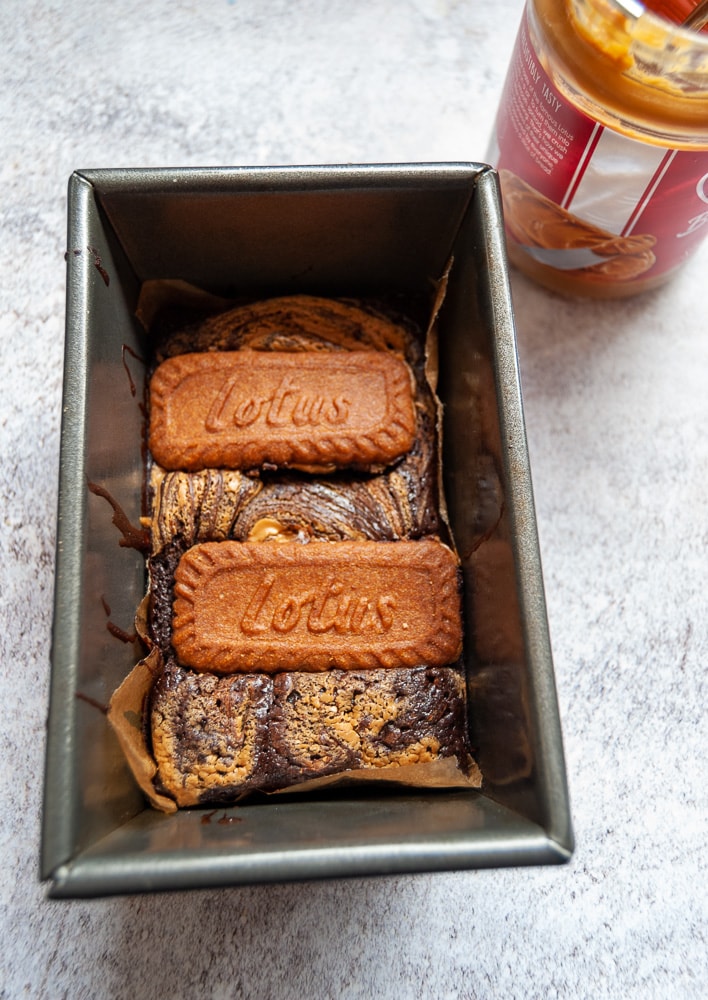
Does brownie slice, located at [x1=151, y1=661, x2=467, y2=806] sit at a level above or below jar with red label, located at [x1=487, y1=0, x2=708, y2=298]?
below

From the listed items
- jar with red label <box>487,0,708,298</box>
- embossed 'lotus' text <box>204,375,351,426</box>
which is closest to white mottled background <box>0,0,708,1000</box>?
jar with red label <box>487,0,708,298</box>

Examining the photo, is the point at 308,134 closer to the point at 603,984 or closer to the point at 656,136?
the point at 656,136

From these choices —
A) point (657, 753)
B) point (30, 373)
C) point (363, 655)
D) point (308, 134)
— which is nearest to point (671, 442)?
point (657, 753)

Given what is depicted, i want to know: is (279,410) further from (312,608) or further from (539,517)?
(539,517)

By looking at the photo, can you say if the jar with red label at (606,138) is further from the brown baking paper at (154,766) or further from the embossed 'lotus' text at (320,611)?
the brown baking paper at (154,766)

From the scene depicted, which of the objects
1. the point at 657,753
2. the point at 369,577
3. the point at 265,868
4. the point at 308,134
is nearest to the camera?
the point at 265,868

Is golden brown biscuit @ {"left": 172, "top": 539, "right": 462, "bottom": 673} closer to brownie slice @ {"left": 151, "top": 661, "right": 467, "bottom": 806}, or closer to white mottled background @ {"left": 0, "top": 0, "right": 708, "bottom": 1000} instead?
brownie slice @ {"left": 151, "top": 661, "right": 467, "bottom": 806}
